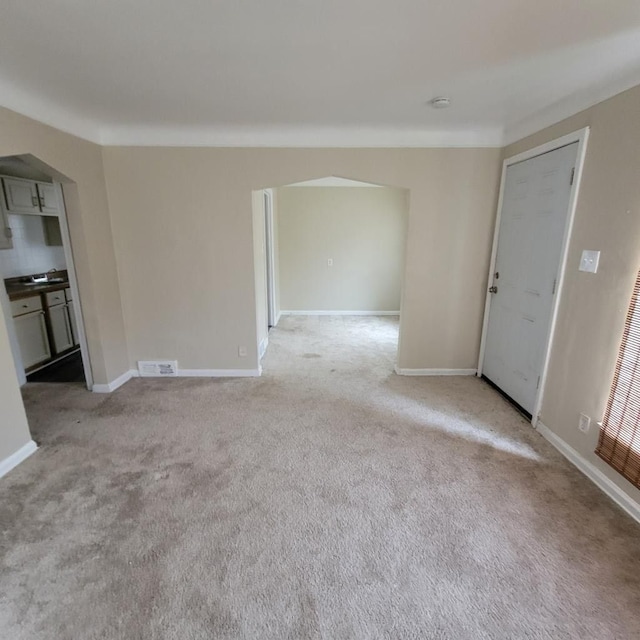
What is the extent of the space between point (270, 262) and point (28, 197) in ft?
9.92

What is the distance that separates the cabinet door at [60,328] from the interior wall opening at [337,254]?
2740 millimetres

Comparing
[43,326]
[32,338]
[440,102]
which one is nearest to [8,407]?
[32,338]

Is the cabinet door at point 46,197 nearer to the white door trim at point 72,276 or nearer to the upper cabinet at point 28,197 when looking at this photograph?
the upper cabinet at point 28,197

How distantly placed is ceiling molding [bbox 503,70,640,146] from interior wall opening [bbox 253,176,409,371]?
295 cm

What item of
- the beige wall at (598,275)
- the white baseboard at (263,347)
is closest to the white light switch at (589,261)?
the beige wall at (598,275)

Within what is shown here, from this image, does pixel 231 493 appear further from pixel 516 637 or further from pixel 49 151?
pixel 49 151

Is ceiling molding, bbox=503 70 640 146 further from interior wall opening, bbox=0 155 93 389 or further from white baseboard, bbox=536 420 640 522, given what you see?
interior wall opening, bbox=0 155 93 389

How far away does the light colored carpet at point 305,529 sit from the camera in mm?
1376

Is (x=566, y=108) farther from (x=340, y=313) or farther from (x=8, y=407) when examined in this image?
(x=340, y=313)

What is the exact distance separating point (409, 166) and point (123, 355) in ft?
11.1

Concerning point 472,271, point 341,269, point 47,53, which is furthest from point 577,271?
point 341,269

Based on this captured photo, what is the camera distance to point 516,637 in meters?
1.30

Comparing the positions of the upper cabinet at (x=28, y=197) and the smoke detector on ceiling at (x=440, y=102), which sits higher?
the smoke detector on ceiling at (x=440, y=102)

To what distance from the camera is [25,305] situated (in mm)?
3570
